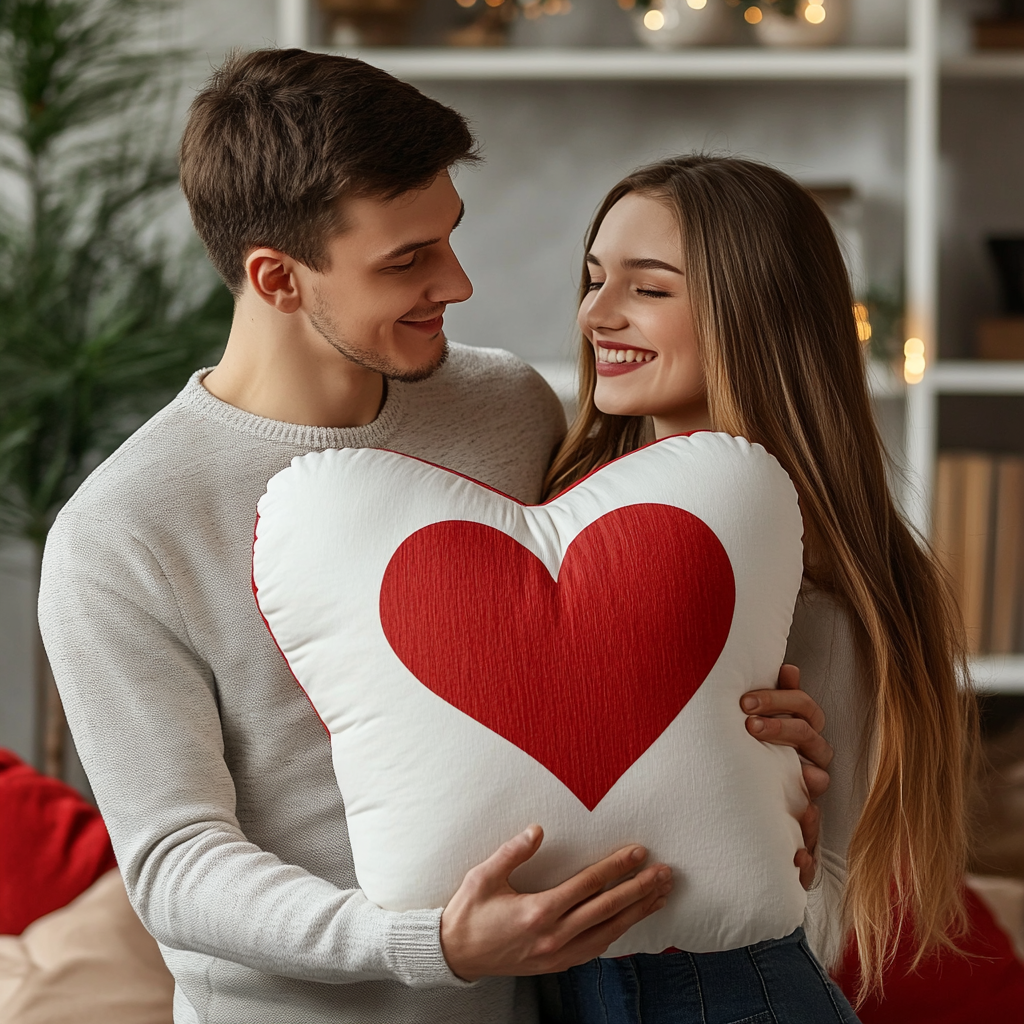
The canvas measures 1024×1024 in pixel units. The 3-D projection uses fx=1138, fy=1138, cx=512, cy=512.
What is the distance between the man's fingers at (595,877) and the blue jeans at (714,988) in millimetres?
178

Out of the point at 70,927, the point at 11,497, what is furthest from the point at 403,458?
the point at 11,497

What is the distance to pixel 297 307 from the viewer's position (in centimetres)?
Answer: 103

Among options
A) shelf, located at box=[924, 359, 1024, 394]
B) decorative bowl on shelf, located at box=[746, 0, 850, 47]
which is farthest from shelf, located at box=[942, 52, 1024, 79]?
shelf, located at box=[924, 359, 1024, 394]

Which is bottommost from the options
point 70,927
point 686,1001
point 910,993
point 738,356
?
Result: point 910,993

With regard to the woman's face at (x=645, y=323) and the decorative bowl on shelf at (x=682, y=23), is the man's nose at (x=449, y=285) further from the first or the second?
the decorative bowl on shelf at (x=682, y=23)

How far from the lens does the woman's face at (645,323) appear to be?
1.05 m

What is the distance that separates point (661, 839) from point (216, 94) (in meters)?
0.75

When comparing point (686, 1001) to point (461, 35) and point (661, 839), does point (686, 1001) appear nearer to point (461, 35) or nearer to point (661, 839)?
point (661, 839)

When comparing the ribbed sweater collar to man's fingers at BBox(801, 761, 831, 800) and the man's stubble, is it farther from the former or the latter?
man's fingers at BBox(801, 761, 831, 800)

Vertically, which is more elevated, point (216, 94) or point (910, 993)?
point (216, 94)

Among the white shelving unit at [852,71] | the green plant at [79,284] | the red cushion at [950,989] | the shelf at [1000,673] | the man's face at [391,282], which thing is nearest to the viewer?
the man's face at [391,282]

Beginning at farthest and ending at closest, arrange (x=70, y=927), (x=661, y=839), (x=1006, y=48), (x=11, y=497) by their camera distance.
Result: (x=1006, y=48) < (x=11, y=497) < (x=70, y=927) < (x=661, y=839)

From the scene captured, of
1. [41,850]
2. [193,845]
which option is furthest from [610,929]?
[41,850]

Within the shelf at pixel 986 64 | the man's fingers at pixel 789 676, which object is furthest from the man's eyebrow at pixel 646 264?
the shelf at pixel 986 64
